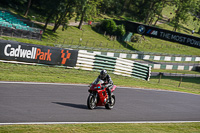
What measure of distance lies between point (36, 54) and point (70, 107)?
10330 mm

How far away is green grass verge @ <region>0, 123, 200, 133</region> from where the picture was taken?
28.0 feet

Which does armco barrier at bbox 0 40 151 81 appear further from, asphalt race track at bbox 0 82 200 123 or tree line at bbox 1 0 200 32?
tree line at bbox 1 0 200 32

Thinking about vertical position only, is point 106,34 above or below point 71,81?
above

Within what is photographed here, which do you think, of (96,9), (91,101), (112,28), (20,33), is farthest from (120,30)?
(91,101)

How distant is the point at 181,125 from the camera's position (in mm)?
12469

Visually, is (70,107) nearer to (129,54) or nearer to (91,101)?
(91,101)

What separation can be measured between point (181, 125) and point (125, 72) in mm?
16318

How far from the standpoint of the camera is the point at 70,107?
12.6 metres

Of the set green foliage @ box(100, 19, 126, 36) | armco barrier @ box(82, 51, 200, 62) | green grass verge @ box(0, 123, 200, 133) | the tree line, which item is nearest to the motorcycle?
green grass verge @ box(0, 123, 200, 133)

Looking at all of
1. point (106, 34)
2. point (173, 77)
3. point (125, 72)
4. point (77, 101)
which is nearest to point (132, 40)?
point (106, 34)

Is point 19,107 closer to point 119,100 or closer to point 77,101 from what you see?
point 77,101

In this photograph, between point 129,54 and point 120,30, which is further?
point 120,30

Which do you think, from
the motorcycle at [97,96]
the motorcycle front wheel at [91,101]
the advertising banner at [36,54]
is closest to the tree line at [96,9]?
the advertising banner at [36,54]

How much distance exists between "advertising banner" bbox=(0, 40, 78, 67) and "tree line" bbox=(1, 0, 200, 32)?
88.1 ft
